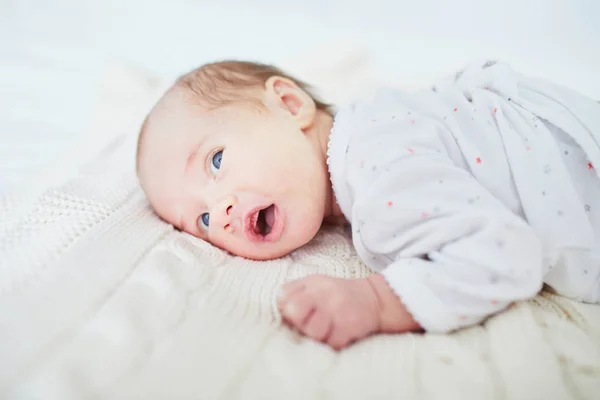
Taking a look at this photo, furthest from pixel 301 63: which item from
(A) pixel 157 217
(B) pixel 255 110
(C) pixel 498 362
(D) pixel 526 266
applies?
(C) pixel 498 362

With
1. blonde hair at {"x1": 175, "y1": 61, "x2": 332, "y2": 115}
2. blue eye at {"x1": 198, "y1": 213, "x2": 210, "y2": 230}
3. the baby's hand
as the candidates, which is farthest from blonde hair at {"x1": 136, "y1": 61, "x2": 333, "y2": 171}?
the baby's hand

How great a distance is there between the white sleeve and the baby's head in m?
0.10

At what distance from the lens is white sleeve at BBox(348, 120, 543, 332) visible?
71cm

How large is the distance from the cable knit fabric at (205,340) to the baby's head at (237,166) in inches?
2.4

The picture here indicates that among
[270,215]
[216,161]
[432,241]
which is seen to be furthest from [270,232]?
[432,241]

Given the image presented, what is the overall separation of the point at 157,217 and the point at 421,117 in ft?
1.52

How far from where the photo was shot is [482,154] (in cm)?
87

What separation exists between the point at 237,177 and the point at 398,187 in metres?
0.25

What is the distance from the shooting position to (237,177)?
0.87 m

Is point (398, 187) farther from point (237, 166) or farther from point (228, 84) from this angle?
point (228, 84)

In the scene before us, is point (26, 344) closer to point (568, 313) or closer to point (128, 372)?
point (128, 372)

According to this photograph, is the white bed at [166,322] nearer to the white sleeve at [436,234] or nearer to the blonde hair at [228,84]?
the white sleeve at [436,234]

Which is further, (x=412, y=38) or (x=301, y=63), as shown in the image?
(x=412, y=38)

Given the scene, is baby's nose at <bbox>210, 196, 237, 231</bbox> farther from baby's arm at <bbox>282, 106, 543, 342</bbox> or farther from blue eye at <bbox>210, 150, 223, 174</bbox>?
baby's arm at <bbox>282, 106, 543, 342</bbox>
